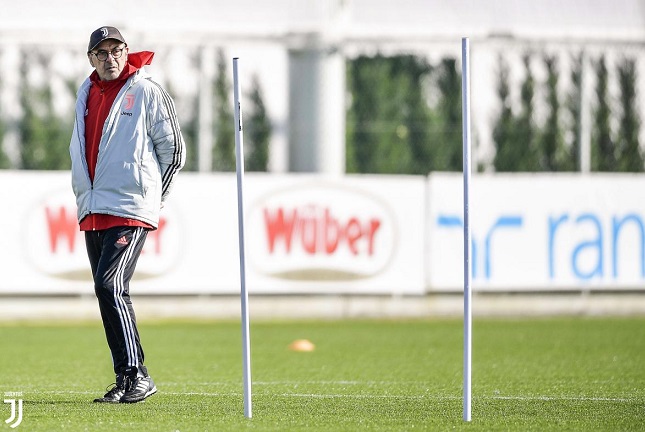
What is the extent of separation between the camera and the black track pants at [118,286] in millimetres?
7008

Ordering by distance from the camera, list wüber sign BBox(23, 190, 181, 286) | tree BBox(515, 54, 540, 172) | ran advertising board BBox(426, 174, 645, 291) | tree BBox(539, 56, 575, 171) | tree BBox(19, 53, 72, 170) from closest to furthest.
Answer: wüber sign BBox(23, 190, 181, 286), ran advertising board BBox(426, 174, 645, 291), tree BBox(539, 56, 575, 171), tree BBox(515, 54, 540, 172), tree BBox(19, 53, 72, 170)

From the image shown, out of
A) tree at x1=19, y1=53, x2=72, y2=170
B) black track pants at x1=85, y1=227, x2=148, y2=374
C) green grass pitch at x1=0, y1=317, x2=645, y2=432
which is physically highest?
tree at x1=19, y1=53, x2=72, y2=170

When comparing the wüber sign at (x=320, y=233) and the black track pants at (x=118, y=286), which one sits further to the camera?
the wüber sign at (x=320, y=233)

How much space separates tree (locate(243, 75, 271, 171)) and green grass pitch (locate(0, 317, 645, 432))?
8943 millimetres

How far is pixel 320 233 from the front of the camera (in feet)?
49.7

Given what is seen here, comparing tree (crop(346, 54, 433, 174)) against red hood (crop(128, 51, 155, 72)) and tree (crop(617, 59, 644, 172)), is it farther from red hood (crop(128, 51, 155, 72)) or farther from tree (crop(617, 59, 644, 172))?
red hood (crop(128, 51, 155, 72))

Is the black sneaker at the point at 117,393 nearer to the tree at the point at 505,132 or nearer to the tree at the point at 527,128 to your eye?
the tree at the point at 505,132

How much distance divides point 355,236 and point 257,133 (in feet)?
31.2

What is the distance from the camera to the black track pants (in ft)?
23.0

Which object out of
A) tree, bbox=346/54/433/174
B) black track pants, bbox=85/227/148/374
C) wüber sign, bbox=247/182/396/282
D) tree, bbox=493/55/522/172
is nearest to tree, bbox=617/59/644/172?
tree, bbox=493/55/522/172

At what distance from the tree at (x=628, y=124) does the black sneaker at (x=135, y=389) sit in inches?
492

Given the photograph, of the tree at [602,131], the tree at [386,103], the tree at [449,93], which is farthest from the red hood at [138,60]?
the tree at [449,93]

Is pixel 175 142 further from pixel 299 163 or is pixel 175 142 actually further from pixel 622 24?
pixel 622 24

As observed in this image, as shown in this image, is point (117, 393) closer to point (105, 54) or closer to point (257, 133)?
point (105, 54)
